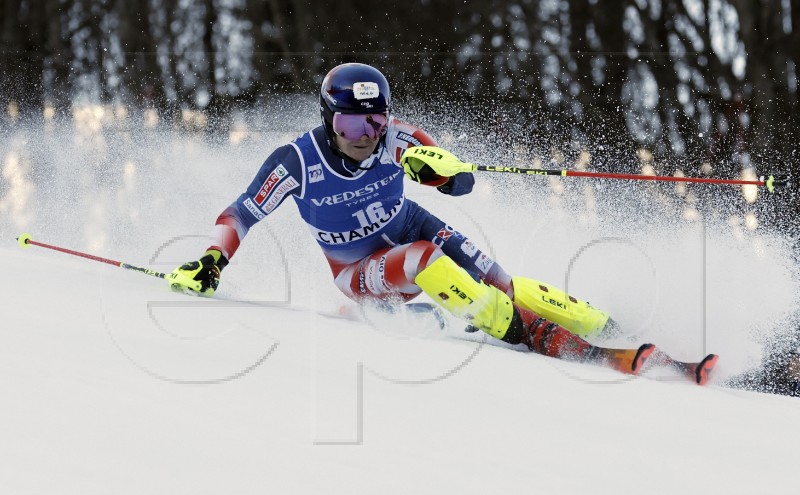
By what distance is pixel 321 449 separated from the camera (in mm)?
2506

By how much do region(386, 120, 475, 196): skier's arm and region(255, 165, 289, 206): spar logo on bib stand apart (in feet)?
1.90

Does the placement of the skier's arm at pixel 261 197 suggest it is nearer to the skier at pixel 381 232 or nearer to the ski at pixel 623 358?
the skier at pixel 381 232

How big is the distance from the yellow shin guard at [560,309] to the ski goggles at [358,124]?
1.13 meters

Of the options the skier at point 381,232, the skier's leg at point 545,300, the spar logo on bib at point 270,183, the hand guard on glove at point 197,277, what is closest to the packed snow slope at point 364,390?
the hand guard on glove at point 197,277

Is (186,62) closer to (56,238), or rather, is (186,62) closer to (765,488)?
(56,238)

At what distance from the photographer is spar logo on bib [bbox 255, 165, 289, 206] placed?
→ 479 cm

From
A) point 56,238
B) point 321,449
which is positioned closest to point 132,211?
point 56,238

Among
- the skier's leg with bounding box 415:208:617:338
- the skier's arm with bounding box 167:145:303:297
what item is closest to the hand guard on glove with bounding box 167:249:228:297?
the skier's arm with bounding box 167:145:303:297

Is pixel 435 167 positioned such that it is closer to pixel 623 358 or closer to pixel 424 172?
pixel 424 172

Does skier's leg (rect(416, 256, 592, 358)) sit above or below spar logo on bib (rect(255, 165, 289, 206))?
below

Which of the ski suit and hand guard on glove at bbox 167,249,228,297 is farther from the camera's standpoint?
the ski suit

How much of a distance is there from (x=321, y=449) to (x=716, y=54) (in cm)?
1123

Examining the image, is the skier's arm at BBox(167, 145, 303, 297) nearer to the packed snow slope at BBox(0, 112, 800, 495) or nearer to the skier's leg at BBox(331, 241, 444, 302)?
the packed snow slope at BBox(0, 112, 800, 495)

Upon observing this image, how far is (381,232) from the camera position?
16.6ft
